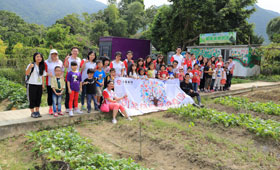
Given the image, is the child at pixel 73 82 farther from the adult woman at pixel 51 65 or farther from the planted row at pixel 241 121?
the planted row at pixel 241 121

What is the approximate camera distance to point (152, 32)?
23.1 meters

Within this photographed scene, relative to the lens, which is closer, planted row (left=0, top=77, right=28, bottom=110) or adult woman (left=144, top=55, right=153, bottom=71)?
planted row (left=0, top=77, right=28, bottom=110)

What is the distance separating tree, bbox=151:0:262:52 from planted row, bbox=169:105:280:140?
15600 millimetres

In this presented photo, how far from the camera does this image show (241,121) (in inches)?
215

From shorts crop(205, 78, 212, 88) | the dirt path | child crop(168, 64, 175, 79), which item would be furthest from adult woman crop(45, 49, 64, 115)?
shorts crop(205, 78, 212, 88)

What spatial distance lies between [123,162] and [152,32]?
21090mm

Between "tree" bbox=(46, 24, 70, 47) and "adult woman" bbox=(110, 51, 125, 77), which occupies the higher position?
"tree" bbox=(46, 24, 70, 47)

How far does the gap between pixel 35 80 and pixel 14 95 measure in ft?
11.1

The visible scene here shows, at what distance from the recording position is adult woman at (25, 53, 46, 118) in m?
4.84

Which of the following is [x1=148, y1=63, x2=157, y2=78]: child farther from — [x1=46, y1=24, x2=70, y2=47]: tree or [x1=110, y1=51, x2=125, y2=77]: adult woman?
[x1=46, y1=24, x2=70, y2=47]: tree

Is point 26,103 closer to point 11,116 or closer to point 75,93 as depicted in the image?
point 11,116

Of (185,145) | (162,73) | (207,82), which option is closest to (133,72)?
(162,73)

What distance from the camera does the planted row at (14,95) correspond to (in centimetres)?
700

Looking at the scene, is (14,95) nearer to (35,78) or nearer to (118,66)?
(35,78)
